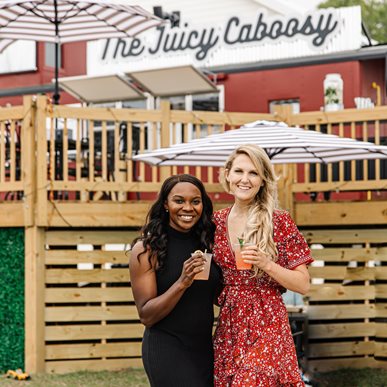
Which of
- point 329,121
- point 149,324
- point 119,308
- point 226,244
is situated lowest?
point 119,308

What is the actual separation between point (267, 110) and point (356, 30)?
77.3 inches

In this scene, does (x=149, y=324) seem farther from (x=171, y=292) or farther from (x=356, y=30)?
(x=356, y=30)

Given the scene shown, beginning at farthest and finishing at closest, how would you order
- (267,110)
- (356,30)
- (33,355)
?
1. (267,110)
2. (356,30)
3. (33,355)

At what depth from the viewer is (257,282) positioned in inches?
140

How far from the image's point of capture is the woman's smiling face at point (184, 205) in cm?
357

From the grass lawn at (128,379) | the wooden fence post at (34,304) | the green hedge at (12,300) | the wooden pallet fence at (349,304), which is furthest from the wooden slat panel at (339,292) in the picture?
the green hedge at (12,300)

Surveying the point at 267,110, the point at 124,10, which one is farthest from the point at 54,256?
the point at 267,110

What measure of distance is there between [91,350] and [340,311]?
7.71ft

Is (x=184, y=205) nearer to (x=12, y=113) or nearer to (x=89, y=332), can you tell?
(x=89, y=332)

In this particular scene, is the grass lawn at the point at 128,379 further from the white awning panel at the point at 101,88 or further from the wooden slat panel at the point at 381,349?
the white awning panel at the point at 101,88

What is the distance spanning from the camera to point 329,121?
7.75m

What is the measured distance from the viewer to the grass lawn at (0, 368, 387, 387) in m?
7.07

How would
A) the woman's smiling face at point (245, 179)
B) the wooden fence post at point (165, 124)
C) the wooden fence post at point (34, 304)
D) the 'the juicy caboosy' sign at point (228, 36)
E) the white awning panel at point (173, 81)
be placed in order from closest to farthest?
the woman's smiling face at point (245, 179) → the wooden fence post at point (34, 304) → the wooden fence post at point (165, 124) → the white awning panel at point (173, 81) → the 'the juicy caboosy' sign at point (228, 36)

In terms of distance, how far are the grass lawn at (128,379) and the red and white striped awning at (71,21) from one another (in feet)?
14.8
